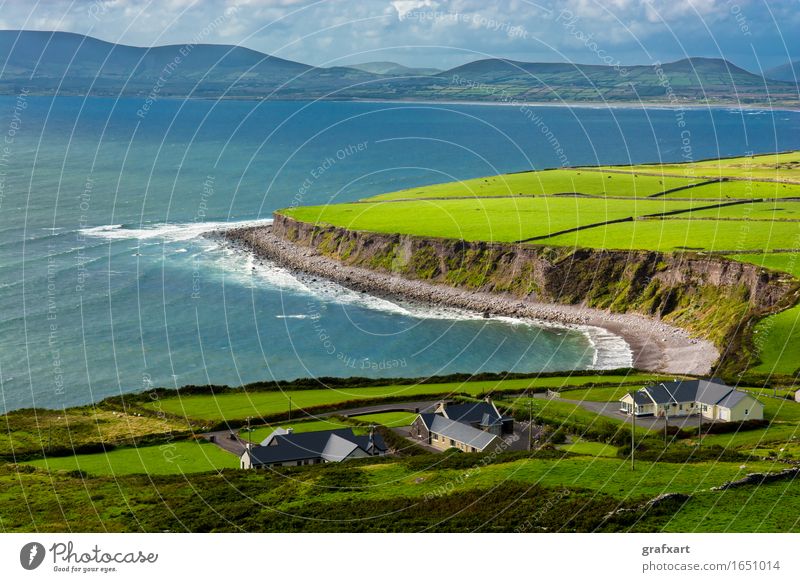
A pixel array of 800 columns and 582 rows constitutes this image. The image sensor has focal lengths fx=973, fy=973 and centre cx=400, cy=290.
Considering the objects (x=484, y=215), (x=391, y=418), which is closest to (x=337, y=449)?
(x=391, y=418)

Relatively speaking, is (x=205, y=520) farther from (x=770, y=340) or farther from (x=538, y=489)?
(x=770, y=340)

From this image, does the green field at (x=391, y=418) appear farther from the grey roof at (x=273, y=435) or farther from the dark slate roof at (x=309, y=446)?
the grey roof at (x=273, y=435)

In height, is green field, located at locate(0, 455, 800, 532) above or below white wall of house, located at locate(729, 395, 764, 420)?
above

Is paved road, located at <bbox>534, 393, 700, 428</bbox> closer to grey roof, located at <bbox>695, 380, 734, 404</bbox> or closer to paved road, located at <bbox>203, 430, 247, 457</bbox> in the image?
grey roof, located at <bbox>695, 380, 734, 404</bbox>

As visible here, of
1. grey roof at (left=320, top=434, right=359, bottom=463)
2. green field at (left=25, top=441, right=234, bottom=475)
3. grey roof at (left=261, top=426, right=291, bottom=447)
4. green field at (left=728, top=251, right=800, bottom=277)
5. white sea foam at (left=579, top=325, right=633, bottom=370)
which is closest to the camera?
green field at (left=25, top=441, right=234, bottom=475)

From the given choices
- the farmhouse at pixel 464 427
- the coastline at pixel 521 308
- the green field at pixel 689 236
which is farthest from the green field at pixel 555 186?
the farmhouse at pixel 464 427

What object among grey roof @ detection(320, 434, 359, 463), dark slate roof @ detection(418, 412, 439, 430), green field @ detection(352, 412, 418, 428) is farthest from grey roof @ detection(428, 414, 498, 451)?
grey roof @ detection(320, 434, 359, 463)
